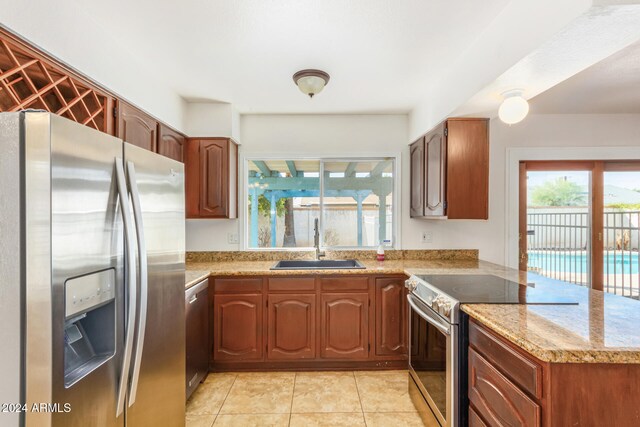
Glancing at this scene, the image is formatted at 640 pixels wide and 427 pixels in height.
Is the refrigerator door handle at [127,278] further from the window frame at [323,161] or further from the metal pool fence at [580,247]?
the metal pool fence at [580,247]

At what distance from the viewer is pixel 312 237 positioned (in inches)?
126

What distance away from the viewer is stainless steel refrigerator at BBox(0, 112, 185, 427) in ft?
2.56

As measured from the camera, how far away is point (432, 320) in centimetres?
171

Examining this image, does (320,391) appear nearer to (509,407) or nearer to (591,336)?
(509,407)

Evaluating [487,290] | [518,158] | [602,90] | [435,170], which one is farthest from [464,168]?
[602,90]

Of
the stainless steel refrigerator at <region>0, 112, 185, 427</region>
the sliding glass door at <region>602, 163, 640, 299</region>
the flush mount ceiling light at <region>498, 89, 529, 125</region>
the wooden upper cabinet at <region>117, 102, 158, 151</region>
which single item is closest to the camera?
the stainless steel refrigerator at <region>0, 112, 185, 427</region>

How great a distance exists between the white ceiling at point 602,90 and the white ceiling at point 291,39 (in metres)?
0.92

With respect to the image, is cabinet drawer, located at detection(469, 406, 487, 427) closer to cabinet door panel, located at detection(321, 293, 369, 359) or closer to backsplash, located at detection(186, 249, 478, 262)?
cabinet door panel, located at detection(321, 293, 369, 359)

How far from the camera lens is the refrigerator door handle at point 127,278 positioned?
105 cm

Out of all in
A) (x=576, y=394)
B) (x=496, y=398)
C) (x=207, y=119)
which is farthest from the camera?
(x=207, y=119)

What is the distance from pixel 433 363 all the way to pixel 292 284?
1.21 m

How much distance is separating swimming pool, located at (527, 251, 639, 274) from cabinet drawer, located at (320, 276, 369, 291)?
1.69m

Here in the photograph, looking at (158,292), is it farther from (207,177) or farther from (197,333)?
(207,177)

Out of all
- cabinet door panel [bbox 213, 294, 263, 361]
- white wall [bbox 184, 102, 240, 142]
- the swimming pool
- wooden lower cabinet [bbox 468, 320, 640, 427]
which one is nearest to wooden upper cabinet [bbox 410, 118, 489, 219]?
the swimming pool
